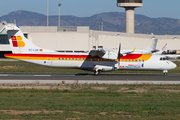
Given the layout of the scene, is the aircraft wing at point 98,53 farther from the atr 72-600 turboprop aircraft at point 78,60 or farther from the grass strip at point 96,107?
the grass strip at point 96,107

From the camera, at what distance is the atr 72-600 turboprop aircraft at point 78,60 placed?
33.0 metres

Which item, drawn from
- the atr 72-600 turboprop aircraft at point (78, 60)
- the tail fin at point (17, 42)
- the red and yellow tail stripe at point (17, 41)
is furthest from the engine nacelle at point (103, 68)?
the red and yellow tail stripe at point (17, 41)

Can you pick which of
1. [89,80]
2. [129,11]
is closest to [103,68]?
[89,80]

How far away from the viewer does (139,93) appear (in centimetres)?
2053

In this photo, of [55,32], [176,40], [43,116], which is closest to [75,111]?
[43,116]

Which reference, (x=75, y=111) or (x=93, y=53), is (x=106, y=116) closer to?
(x=75, y=111)

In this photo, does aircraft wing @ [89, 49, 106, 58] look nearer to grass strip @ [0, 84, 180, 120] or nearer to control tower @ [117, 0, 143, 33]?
grass strip @ [0, 84, 180, 120]

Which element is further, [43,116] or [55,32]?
[55,32]

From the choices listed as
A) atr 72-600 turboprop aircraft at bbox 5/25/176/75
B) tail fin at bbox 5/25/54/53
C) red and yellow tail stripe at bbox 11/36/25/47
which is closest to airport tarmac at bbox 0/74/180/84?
atr 72-600 turboprop aircraft at bbox 5/25/176/75

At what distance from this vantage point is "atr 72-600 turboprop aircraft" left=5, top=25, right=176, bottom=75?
108 feet

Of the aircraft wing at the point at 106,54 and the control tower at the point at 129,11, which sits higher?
the control tower at the point at 129,11

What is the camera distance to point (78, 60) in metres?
33.3

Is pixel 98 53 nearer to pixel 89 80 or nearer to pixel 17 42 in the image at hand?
pixel 89 80

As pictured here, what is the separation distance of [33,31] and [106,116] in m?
76.5
